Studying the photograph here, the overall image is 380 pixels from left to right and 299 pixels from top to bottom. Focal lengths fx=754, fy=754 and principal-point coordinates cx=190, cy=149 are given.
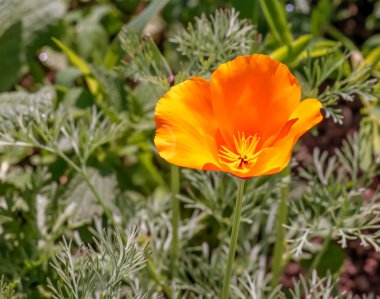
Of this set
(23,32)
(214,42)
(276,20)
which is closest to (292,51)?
(276,20)

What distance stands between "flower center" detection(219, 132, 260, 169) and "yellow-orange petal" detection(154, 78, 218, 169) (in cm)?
3

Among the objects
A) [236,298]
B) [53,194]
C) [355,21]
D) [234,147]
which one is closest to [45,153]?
[53,194]

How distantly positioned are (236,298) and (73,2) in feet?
3.98

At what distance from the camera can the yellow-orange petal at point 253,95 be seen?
1.06 metres

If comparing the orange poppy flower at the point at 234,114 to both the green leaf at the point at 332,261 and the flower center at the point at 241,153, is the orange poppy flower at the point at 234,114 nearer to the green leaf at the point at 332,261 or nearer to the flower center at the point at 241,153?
the flower center at the point at 241,153

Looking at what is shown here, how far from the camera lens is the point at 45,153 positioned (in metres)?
1.68

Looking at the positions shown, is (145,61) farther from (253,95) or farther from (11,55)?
(11,55)

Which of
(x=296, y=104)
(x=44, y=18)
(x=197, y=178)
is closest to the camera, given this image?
Answer: (x=296, y=104)

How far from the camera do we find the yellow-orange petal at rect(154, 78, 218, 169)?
1.00m

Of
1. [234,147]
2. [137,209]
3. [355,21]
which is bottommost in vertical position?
[355,21]

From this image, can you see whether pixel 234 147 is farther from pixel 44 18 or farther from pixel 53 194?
pixel 44 18

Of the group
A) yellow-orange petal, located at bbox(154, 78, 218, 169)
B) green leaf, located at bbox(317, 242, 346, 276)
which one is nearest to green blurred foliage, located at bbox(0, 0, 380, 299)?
green leaf, located at bbox(317, 242, 346, 276)

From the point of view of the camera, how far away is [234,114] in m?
1.09

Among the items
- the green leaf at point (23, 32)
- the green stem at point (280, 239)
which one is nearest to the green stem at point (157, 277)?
the green stem at point (280, 239)
